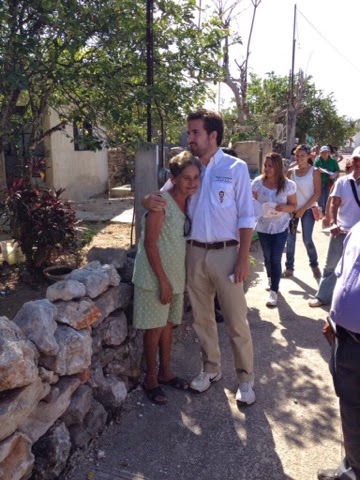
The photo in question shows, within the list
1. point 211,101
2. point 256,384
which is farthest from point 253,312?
point 211,101

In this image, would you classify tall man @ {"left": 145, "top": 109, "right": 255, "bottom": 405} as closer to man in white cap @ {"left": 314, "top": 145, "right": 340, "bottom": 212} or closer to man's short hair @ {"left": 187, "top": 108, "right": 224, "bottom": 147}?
man's short hair @ {"left": 187, "top": 108, "right": 224, "bottom": 147}

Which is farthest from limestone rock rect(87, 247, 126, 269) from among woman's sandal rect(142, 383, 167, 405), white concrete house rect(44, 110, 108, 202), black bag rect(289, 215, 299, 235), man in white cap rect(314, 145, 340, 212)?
white concrete house rect(44, 110, 108, 202)

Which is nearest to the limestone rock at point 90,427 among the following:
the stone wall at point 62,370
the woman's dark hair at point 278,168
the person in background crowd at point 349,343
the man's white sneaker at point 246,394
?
the stone wall at point 62,370

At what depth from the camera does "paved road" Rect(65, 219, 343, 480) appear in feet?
8.38

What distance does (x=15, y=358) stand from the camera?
203 cm

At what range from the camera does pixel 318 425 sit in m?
2.99

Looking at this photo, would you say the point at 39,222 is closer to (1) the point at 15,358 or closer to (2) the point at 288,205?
(2) the point at 288,205

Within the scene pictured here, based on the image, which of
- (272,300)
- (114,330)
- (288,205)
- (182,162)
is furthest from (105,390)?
(288,205)

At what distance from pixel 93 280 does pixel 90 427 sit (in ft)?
2.85

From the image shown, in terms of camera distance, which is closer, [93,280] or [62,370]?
[62,370]

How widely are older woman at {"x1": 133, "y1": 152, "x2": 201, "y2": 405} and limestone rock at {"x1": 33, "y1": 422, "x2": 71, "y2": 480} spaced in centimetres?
85

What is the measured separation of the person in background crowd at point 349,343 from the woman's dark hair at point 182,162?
45.1 inches

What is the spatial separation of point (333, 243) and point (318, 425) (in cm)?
220

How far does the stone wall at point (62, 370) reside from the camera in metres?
2.08
